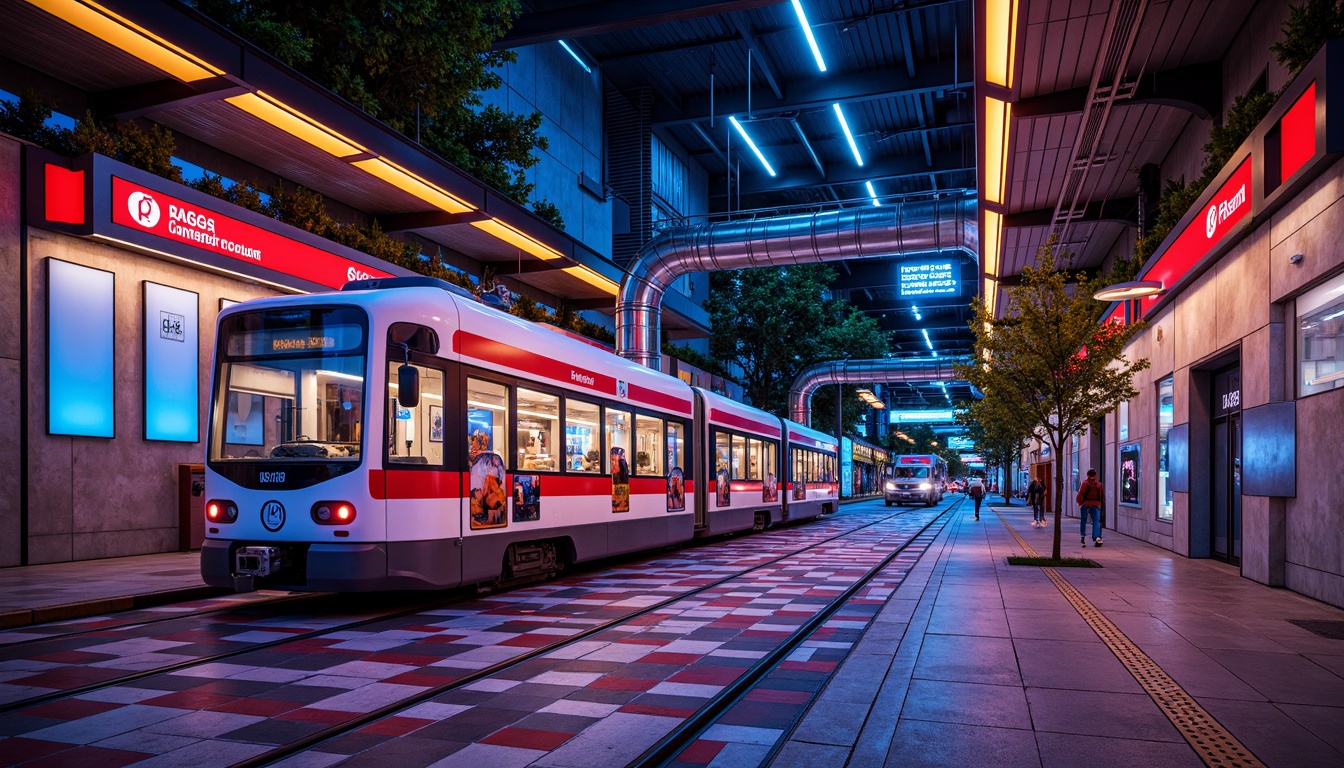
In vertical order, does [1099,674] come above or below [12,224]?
below

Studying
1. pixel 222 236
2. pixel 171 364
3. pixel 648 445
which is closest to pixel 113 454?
pixel 171 364

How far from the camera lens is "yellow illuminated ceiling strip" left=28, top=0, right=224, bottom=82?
11.1 m

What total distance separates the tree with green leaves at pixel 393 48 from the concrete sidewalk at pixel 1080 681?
12302 mm

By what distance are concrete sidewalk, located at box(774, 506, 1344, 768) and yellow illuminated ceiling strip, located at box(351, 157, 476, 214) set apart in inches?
428

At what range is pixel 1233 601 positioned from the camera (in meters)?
10.7

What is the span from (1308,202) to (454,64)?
14.1 meters

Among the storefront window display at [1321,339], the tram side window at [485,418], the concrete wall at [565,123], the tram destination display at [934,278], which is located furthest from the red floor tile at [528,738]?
the tram destination display at [934,278]

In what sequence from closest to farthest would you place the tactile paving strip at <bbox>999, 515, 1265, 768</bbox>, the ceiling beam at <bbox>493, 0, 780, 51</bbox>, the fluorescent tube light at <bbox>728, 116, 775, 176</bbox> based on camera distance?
the tactile paving strip at <bbox>999, 515, 1265, 768</bbox> < the ceiling beam at <bbox>493, 0, 780, 51</bbox> < the fluorescent tube light at <bbox>728, 116, 775, 176</bbox>

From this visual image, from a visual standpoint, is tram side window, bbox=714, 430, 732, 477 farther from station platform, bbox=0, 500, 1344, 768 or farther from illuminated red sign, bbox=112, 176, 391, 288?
station platform, bbox=0, 500, 1344, 768

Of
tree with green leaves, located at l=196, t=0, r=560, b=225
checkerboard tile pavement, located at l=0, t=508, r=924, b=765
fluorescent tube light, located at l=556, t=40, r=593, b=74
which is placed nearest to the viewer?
checkerboard tile pavement, located at l=0, t=508, r=924, b=765

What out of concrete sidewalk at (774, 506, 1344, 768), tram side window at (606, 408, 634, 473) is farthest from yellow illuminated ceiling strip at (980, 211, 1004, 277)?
concrete sidewalk at (774, 506, 1344, 768)

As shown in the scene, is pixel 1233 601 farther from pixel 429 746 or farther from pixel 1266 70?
pixel 429 746

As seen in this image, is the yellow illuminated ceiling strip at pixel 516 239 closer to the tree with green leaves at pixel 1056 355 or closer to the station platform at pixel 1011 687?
the tree with green leaves at pixel 1056 355

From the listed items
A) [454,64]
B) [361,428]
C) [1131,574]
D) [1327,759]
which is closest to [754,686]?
[1327,759]
